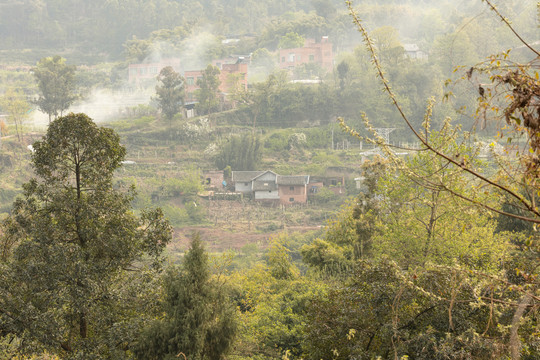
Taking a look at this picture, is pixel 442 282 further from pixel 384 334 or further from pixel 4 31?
pixel 4 31

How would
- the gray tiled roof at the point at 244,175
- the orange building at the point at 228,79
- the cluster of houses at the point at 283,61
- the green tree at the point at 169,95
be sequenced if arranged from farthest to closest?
1. the cluster of houses at the point at 283,61
2. the orange building at the point at 228,79
3. the green tree at the point at 169,95
4. the gray tiled roof at the point at 244,175

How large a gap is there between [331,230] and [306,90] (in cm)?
2871

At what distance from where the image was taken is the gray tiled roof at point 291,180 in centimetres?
3203

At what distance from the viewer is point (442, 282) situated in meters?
6.75

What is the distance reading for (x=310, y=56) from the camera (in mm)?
56031

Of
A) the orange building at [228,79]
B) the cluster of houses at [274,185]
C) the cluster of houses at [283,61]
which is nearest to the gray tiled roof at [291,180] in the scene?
the cluster of houses at [274,185]

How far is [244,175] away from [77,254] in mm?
25848

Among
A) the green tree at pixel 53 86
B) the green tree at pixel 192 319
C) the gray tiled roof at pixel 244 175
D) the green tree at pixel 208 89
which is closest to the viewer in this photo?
the green tree at pixel 192 319

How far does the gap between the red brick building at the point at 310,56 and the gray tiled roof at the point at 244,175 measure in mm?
24128

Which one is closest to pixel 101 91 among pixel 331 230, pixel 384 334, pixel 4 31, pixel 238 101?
pixel 238 101

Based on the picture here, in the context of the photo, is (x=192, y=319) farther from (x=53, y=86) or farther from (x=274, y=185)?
(x=53, y=86)

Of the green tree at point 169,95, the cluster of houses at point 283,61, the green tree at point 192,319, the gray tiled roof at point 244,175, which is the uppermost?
the cluster of houses at point 283,61

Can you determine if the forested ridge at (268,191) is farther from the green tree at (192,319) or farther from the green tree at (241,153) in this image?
the green tree at (241,153)

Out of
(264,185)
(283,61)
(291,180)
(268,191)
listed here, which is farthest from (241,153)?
(283,61)
